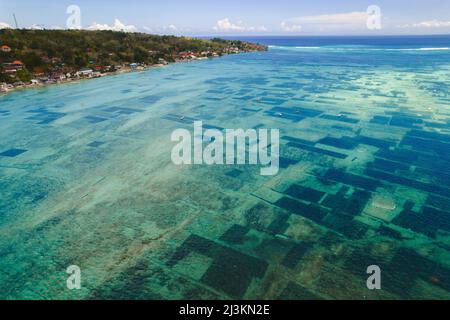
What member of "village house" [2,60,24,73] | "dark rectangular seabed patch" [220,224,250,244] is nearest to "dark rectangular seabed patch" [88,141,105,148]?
"dark rectangular seabed patch" [220,224,250,244]

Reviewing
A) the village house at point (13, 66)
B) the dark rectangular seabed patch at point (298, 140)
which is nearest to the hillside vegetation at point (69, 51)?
→ the village house at point (13, 66)

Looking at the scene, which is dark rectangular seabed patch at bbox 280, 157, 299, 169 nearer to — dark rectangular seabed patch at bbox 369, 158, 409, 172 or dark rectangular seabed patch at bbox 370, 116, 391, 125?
dark rectangular seabed patch at bbox 369, 158, 409, 172

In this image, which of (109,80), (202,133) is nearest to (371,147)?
(202,133)

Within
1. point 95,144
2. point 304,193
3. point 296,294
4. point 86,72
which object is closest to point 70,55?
point 86,72

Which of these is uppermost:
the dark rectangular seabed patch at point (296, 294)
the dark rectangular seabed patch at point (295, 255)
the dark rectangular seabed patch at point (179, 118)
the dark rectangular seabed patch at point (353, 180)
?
the dark rectangular seabed patch at point (179, 118)

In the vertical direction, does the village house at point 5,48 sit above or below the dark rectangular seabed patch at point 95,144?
above

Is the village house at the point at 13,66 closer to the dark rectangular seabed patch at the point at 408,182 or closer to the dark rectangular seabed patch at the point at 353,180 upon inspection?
the dark rectangular seabed patch at the point at 353,180

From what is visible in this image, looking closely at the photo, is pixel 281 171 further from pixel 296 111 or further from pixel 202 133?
pixel 296 111
